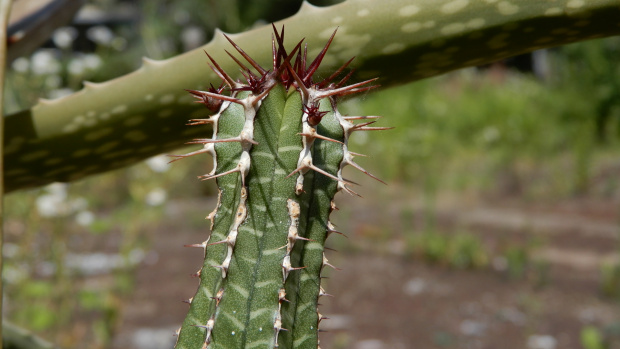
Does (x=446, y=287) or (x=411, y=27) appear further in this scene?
(x=446, y=287)

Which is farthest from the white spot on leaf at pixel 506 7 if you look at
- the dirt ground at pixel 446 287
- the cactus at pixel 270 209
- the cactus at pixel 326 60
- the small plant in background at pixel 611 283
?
the small plant in background at pixel 611 283

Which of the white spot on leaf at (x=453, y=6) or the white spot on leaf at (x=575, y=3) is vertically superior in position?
the white spot on leaf at (x=453, y=6)

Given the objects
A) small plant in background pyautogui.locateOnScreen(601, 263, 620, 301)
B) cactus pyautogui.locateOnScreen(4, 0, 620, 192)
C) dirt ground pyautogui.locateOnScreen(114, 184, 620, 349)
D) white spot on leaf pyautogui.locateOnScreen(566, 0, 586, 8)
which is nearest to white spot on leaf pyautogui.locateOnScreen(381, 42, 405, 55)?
cactus pyautogui.locateOnScreen(4, 0, 620, 192)

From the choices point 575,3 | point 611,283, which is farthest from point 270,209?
point 611,283

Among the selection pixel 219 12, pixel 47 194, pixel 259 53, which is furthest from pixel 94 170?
pixel 219 12

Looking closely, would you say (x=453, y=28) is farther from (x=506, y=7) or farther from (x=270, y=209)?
(x=270, y=209)

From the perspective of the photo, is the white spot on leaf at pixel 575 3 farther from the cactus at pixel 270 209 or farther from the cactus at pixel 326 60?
the cactus at pixel 270 209
